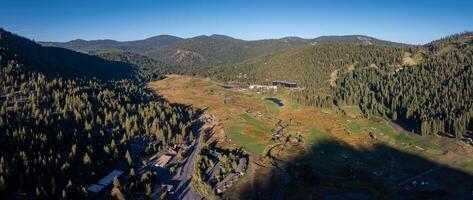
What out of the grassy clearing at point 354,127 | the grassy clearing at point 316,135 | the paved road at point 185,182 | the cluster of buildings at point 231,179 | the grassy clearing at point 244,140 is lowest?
the paved road at point 185,182

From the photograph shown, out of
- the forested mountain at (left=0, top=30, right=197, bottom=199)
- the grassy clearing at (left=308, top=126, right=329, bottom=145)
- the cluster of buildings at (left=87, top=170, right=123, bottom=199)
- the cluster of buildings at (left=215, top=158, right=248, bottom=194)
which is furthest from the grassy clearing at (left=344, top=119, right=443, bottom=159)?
the cluster of buildings at (left=87, top=170, right=123, bottom=199)

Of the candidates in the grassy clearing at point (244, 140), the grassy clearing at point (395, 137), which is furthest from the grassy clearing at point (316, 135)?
the grassy clearing at point (244, 140)

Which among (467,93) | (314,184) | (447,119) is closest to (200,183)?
(314,184)

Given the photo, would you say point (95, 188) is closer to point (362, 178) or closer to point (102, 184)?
point (102, 184)

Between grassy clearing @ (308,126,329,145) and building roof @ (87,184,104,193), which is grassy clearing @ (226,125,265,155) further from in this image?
building roof @ (87,184,104,193)

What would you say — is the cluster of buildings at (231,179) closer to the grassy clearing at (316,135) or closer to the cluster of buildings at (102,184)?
the cluster of buildings at (102,184)

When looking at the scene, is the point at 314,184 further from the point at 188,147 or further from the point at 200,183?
Answer: the point at 188,147

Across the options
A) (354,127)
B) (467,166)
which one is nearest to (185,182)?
(467,166)
